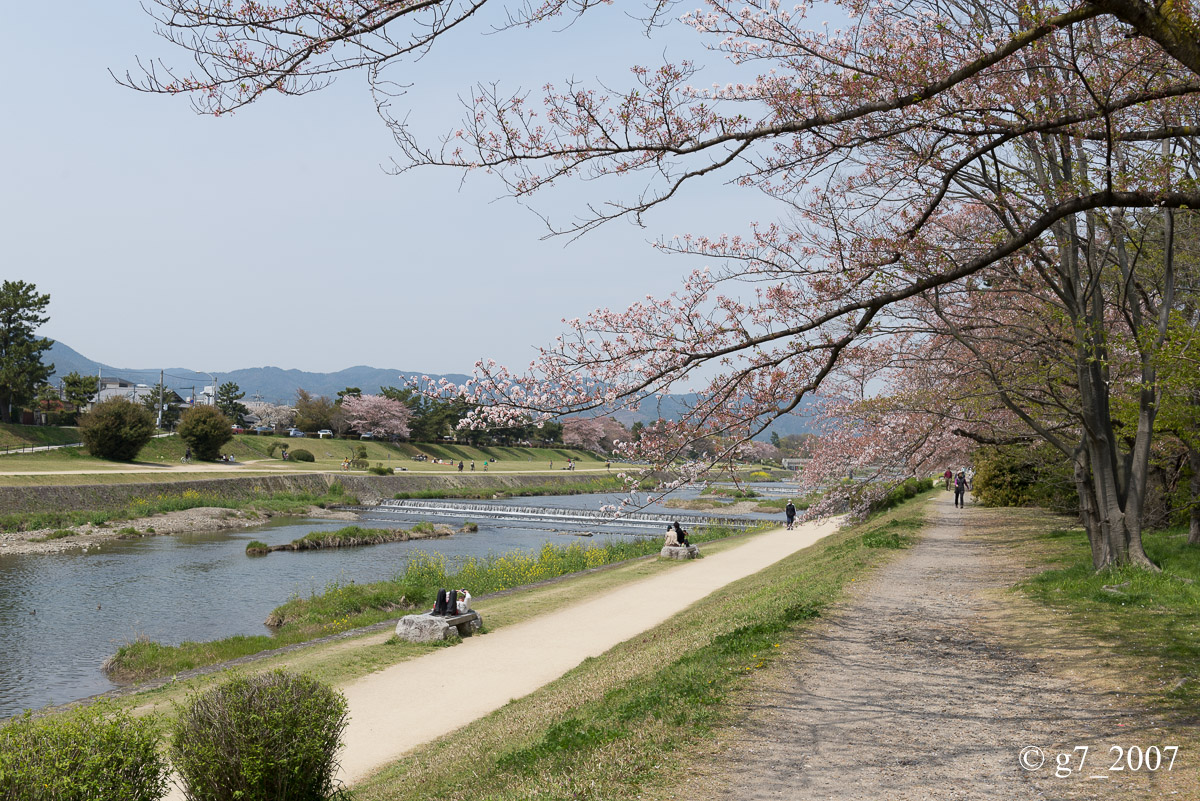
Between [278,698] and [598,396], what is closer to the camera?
[278,698]

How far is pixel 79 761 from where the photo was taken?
4.45 meters

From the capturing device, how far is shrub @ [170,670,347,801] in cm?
516

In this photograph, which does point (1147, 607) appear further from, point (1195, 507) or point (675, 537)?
point (675, 537)

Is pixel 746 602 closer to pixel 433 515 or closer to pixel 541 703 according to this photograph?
pixel 541 703


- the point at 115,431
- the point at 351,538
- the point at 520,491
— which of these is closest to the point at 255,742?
the point at 351,538

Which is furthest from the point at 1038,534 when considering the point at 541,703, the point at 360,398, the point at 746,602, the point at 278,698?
the point at 360,398

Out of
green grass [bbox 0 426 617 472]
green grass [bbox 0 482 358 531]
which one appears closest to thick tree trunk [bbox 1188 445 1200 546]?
green grass [bbox 0 482 358 531]

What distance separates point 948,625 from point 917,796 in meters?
5.81

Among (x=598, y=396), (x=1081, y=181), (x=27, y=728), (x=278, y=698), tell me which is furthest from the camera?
(x=598, y=396)

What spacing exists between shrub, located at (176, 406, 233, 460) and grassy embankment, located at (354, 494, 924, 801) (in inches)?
2094

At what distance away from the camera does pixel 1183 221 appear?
1392cm

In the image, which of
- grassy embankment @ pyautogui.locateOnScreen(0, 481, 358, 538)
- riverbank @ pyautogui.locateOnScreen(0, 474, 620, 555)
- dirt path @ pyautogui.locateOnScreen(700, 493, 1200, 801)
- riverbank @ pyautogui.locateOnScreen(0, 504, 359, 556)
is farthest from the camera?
grassy embankment @ pyautogui.locateOnScreen(0, 481, 358, 538)

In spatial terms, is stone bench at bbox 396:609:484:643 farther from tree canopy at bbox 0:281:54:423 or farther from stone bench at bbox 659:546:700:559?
tree canopy at bbox 0:281:54:423

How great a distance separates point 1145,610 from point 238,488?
44.1 metres
